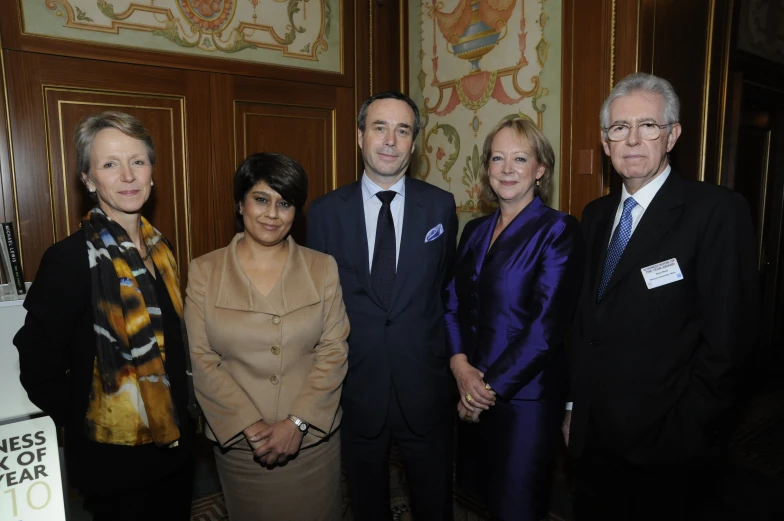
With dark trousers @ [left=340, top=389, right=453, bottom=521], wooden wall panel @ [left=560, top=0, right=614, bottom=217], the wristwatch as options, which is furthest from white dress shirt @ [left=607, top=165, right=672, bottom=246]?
the wristwatch

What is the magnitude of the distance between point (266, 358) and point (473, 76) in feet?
8.05

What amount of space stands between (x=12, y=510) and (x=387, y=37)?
361 cm

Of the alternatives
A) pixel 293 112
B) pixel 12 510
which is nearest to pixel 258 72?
pixel 293 112

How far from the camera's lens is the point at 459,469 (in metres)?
2.12

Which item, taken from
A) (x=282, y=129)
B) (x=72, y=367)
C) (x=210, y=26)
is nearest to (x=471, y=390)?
(x=72, y=367)

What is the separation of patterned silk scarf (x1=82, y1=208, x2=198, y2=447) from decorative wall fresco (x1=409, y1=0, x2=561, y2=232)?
2.12 meters

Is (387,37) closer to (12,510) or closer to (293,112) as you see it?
(293,112)

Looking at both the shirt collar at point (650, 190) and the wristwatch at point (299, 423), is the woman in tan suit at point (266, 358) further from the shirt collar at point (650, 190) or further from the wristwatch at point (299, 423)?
the shirt collar at point (650, 190)

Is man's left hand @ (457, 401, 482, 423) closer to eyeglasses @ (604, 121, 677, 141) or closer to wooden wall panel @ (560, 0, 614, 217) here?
eyeglasses @ (604, 121, 677, 141)

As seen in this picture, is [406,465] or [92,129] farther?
[406,465]

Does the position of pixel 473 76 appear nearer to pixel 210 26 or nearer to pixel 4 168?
pixel 210 26

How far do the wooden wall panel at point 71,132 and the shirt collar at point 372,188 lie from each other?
63.0 inches

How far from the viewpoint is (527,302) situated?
1860 mm

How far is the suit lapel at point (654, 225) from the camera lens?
162cm
